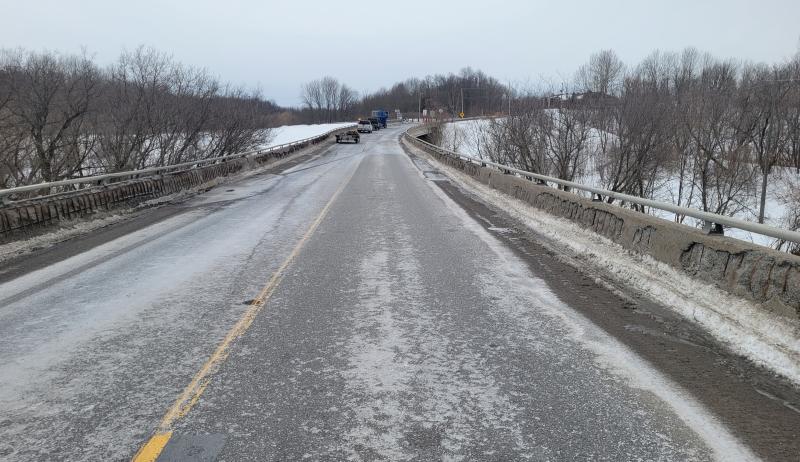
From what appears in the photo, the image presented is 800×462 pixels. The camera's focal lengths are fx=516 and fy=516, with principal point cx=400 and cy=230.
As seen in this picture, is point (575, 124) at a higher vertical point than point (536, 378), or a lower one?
higher

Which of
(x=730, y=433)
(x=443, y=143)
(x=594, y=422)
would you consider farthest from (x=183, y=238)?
(x=443, y=143)

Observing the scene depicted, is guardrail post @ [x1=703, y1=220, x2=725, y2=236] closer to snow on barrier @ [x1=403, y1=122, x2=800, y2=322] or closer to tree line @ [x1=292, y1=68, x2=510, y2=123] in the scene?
snow on barrier @ [x1=403, y1=122, x2=800, y2=322]

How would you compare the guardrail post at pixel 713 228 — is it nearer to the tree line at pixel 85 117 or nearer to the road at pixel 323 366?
the road at pixel 323 366

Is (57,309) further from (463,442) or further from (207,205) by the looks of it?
(207,205)

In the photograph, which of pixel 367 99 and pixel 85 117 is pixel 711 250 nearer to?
pixel 85 117

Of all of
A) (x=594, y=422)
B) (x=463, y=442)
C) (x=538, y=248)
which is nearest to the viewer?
(x=463, y=442)

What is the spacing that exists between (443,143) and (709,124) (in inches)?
1299

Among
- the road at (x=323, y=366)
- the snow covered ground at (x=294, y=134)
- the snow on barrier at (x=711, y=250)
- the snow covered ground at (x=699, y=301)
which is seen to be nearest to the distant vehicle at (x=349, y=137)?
the snow covered ground at (x=294, y=134)

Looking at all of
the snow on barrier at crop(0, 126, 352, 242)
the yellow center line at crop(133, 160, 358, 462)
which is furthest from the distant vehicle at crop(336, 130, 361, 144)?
the yellow center line at crop(133, 160, 358, 462)

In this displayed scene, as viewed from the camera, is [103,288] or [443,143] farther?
[443,143]

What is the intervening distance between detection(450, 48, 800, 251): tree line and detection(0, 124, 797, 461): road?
693 inches

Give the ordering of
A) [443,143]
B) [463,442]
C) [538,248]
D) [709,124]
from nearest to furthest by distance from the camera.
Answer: [463,442]
[538,248]
[709,124]
[443,143]

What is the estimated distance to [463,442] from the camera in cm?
329

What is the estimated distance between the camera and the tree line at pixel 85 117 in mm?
Answer: 20062
